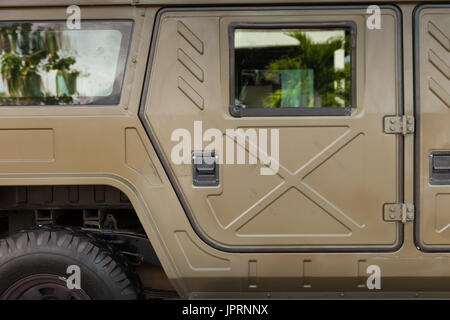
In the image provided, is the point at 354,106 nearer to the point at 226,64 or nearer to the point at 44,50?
the point at 226,64

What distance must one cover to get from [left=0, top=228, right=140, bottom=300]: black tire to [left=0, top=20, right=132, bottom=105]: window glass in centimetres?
84

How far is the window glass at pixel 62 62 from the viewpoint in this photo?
267cm

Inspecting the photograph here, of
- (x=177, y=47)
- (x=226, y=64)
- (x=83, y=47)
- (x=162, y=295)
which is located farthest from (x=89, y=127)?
(x=162, y=295)

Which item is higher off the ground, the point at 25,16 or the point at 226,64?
the point at 25,16

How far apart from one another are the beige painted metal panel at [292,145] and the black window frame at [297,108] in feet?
0.09

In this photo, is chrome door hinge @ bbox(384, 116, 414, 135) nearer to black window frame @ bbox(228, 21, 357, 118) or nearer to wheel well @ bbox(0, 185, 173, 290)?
black window frame @ bbox(228, 21, 357, 118)

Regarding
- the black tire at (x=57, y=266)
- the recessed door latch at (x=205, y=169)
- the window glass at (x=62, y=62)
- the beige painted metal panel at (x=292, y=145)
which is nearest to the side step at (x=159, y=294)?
the black tire at (x=57, y=266)

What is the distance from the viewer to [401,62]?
8.59 ft

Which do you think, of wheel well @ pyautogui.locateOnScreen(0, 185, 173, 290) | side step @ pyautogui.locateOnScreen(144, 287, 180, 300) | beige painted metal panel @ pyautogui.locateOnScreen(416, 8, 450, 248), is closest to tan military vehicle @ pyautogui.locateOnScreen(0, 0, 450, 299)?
beige painted metal panel @ pyautogui.locateOnScreen(416, 8, 450, 248)

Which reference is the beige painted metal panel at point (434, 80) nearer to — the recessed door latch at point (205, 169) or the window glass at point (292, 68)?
the window glass at point (292, 68)

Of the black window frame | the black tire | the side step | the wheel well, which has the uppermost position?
the black window frame

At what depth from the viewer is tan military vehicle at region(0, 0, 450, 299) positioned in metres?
2.62

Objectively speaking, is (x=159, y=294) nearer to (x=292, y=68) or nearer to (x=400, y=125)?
(x=292, y=68)

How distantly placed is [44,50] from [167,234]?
1.36m
